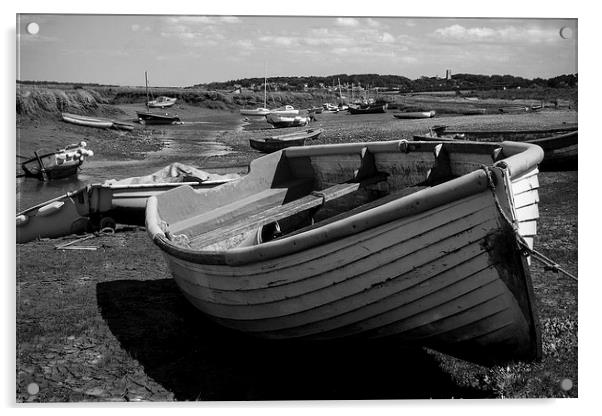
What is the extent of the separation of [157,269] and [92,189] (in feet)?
6.70

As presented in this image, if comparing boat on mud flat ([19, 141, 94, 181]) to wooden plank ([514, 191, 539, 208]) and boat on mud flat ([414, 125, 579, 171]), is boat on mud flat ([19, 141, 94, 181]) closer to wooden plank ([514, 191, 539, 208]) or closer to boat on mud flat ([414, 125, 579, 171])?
boat on mud flat ([414, 125, 579, 171])

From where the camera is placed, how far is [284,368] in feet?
12.0

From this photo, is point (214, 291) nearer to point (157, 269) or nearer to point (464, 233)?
point (464, 233)

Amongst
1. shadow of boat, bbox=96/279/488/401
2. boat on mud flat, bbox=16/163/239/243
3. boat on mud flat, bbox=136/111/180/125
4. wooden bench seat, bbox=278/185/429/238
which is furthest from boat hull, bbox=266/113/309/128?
shadow of boat, bbox=96/279/488/401

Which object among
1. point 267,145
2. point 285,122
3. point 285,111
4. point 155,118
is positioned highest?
point 285,111

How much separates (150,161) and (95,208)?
5088mm

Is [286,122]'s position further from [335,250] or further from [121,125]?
[335,250]

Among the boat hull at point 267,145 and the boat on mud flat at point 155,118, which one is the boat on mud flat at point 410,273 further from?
the boat on mud flat at point 155,118

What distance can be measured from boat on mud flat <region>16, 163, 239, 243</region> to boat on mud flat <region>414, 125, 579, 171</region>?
349cm

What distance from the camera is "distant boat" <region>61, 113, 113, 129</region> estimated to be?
10.9 metres

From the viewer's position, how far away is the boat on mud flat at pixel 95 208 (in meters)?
6.67

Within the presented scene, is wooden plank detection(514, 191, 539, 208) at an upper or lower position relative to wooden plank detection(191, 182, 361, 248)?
upper

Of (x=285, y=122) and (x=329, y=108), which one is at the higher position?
(x=329, y=108)

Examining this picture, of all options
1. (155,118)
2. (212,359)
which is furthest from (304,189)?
(155,118)
